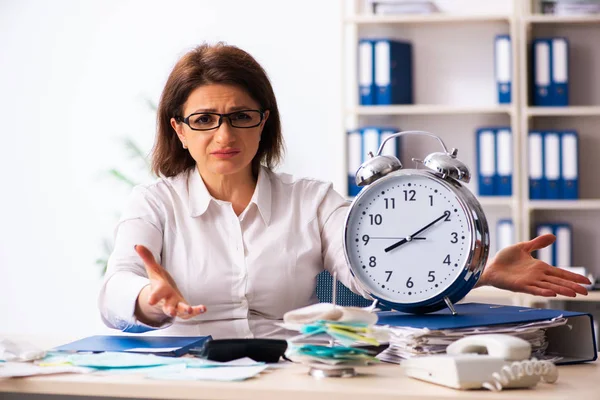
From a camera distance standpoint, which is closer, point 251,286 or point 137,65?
point 251,286

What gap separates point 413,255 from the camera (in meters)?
1.58

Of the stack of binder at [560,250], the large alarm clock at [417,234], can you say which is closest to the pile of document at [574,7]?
the stack of binder at [560,250]

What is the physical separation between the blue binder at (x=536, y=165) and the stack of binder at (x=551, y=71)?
21 cm

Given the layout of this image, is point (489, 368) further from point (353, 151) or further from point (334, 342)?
point (353, 151)

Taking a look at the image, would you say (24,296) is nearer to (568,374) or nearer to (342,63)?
(342,63)

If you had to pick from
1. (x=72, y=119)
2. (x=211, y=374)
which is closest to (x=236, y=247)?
(x=211, y=374)

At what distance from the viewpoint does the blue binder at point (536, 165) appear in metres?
4.11

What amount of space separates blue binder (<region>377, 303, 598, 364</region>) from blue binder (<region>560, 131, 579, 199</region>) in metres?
2.66

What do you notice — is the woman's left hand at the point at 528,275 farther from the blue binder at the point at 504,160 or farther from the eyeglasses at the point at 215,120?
the blue binder at the point at 504,160

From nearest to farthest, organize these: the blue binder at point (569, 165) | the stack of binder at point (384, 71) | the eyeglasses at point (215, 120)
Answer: the eyeglasses at point (215, 120), the blue binder at point (569, 165), the stack of binder at point (384, 71)

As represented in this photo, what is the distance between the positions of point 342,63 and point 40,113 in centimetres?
187

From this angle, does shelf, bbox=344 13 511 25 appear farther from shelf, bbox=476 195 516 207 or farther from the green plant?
the green plant

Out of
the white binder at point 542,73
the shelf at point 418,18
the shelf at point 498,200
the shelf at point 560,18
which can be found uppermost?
the shelf at point 418,18

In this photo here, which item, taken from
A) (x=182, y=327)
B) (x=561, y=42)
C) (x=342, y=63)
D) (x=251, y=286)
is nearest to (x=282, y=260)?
(x=251, y=286)
